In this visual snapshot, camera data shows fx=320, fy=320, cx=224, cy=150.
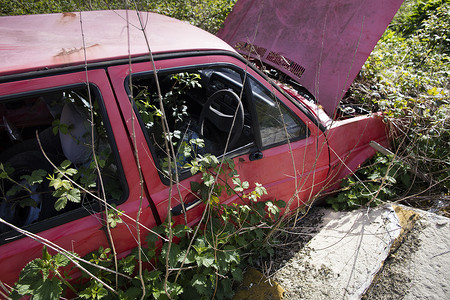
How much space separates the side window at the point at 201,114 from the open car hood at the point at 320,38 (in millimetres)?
484

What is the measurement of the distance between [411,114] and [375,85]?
534mm

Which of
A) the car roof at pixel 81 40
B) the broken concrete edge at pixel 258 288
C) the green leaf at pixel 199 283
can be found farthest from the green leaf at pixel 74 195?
the broken concrete edge at pixel 258 288

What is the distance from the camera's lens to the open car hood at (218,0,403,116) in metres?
2.69

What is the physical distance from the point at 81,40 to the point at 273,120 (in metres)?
1.38

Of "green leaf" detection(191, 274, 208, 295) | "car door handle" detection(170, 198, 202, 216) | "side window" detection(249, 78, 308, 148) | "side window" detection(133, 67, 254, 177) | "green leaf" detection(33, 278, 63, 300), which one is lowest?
"green leaf" detection(191, 274, 208, 295)

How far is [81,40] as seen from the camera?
6.34 feet

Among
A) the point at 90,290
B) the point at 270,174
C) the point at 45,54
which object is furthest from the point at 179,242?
the point at 45,54

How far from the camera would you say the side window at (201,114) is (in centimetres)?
224

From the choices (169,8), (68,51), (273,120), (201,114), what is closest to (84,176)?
(68,51)

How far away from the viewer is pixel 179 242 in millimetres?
2100

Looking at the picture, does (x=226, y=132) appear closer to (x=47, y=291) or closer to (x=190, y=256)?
(x=190, y=256)

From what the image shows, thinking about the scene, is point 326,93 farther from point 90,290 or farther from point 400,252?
point 90,290

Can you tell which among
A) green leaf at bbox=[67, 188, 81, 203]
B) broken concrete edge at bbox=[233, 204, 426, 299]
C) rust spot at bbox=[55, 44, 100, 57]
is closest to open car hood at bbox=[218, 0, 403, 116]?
broken concrete edge at bbox=[233, 204, 426, 299]

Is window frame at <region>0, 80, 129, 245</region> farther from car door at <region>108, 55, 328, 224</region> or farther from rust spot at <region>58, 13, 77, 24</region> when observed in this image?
rust spot at <region>58, 13, 77, 24</region>
